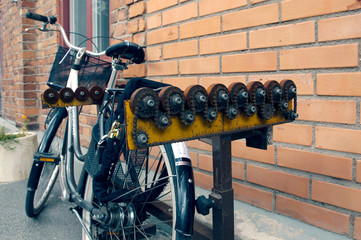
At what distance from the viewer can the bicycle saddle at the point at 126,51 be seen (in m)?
1.94

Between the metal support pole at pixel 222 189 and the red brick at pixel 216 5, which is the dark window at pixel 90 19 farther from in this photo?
the metal support pole at pixel 222 189

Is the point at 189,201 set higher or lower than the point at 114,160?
lower

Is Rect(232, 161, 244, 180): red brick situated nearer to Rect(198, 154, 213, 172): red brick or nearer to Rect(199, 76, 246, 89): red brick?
Rect(198, 154, 213, 172): red brick

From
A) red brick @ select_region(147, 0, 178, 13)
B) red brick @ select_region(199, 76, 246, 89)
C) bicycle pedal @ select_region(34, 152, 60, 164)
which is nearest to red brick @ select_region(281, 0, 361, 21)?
red brick @ select_region(199, 76, 246, 89)

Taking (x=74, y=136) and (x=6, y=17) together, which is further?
(x=6, y=17)

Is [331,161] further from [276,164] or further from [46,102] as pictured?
[46,102]

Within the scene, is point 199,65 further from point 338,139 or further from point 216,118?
point 216,118

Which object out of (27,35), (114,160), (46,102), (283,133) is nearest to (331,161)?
(283,133)

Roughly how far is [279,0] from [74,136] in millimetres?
1549

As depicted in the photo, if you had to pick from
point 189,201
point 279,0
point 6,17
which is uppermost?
point 6,17

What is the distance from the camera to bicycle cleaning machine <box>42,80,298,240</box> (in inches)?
39.9

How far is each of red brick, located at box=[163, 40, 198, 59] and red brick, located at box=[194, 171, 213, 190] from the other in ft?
2.95

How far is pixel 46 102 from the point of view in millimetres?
1766

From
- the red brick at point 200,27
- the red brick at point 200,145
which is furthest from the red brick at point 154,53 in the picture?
the red brick at point 200,145
